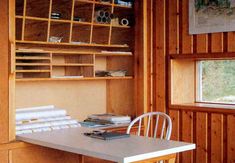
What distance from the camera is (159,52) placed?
14.1 feet

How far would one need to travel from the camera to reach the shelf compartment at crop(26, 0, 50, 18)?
3.66 m

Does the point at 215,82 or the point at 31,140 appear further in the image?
the point at 215,82

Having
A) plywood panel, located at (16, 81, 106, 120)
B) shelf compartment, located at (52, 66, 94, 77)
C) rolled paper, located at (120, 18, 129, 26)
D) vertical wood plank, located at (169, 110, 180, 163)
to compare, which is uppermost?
rolled paper, located at (120, 18, 129, 26)

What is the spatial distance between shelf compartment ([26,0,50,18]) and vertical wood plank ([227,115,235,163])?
1.86m

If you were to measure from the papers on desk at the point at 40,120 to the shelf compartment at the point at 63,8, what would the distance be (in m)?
0.88

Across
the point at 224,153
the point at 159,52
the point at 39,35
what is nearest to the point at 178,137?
the point at 224,153

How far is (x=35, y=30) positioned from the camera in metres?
3.72

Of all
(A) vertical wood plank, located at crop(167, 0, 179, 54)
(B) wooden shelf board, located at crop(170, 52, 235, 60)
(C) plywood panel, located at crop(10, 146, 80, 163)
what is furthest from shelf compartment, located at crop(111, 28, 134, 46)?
(C) plywood panel, located at crop(10, 146, 80, 163)

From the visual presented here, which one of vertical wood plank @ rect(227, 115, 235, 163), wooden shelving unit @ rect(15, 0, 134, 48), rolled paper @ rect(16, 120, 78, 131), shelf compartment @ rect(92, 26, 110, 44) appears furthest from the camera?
shelf compartment @ rect(92, 26, 110, 44)

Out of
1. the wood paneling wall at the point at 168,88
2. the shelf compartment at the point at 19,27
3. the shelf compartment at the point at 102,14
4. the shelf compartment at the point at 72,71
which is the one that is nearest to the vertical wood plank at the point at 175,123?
the wood paneling wall at the point at 168,88

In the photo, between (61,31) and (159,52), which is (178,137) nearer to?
(159,52)

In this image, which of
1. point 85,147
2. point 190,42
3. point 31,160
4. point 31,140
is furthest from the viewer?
point 190,42

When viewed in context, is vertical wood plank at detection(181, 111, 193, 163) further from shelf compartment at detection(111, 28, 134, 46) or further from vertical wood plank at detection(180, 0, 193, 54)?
shelf compartment at detection(111, 28, 134, 46)

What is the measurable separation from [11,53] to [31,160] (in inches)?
32.4
